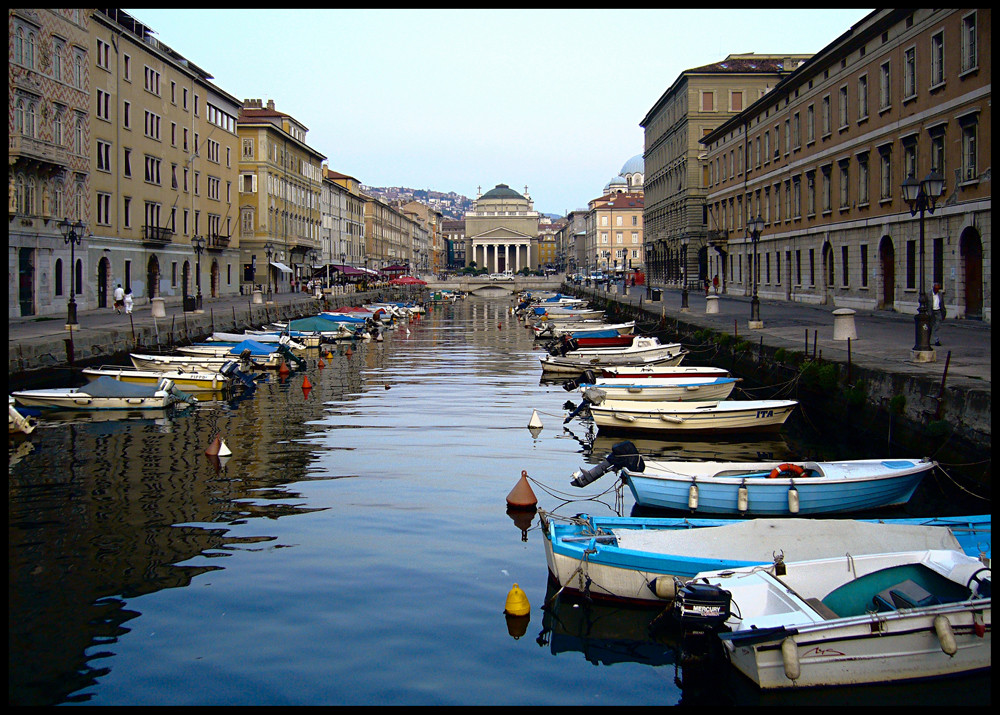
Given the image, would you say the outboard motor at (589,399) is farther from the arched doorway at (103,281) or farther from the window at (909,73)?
the arched doorway at (103,281)

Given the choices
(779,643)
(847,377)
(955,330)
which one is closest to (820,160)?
(955,330)

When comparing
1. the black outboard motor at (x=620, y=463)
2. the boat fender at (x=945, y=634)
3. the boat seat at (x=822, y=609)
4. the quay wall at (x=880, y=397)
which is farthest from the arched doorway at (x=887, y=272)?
the boat fender at (x=945, y=634)

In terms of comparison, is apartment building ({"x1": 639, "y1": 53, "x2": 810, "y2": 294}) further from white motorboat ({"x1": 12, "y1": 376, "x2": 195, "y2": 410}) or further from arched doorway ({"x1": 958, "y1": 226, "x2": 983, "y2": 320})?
white motorboat ({"x1": 12, "y1": 376, "x2": 195, "y2": 410})

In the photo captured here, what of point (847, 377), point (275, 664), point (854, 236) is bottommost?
point (275, 664)

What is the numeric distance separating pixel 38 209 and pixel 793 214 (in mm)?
43445

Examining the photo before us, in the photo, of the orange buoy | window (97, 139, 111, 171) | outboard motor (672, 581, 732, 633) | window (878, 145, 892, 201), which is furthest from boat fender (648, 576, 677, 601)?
window (97, 139, 111, 171)

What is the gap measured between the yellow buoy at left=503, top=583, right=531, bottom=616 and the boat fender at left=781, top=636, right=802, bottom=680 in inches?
129

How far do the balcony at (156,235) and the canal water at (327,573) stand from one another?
36441mm

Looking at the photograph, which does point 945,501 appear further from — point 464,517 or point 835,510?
point 464,517

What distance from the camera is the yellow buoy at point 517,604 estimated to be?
11.0 metres

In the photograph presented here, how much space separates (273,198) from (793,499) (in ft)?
264

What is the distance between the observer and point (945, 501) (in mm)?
15617

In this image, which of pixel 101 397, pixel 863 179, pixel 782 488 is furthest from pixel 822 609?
pixel 863 179

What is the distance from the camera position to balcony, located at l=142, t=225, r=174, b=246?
59.6m
